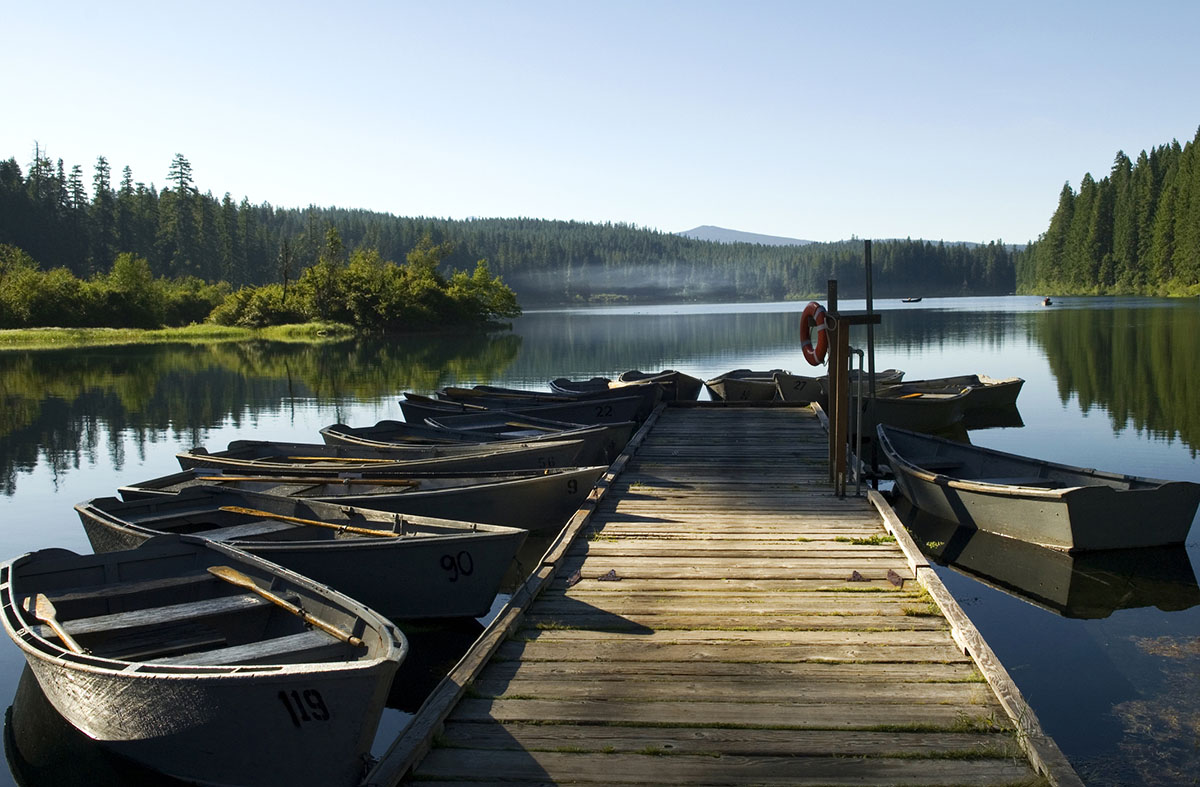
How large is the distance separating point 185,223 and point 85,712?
4578 inches

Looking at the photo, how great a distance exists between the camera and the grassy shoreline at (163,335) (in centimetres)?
5974

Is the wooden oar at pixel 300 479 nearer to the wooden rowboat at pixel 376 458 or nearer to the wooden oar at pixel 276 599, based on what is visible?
the wooden rowboat at pixel 376 458

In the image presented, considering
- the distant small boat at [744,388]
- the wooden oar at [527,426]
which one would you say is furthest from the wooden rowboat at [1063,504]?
the distant small boat at [744,388]

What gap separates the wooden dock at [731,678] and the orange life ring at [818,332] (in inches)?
91.6

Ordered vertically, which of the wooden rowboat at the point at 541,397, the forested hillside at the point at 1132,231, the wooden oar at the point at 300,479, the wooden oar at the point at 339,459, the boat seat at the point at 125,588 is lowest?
the boat seat at the point at 125,588

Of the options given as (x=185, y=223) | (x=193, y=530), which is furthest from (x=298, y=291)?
(x=193, y=530)

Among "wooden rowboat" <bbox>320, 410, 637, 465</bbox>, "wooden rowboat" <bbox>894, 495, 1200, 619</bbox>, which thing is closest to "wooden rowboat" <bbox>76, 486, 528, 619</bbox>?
"wooden rowboat" <bbox>320, 410, 637, 465</bbox>

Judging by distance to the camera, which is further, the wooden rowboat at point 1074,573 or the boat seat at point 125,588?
the wooden rowboat at point 1074,573

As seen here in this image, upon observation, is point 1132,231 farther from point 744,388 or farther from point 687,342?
point 744,388

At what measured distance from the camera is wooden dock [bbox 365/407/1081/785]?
14.8ft

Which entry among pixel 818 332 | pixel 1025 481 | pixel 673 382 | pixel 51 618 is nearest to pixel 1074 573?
pixel 1025 481

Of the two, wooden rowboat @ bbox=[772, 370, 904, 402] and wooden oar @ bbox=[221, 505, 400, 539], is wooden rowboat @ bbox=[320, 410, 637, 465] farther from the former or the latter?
wooden rowboat @ bbox=[772, 370, 904, 402]

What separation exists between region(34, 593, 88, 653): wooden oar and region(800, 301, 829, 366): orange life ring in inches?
298

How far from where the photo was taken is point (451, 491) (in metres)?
9.91
